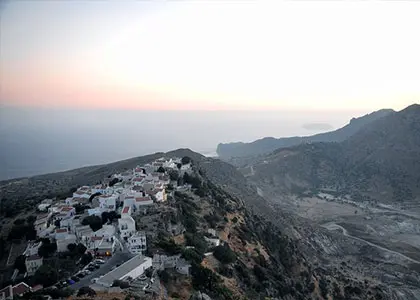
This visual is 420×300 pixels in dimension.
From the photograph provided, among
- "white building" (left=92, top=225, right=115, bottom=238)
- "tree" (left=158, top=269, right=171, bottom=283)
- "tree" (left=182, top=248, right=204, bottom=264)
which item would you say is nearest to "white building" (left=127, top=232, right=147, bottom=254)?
"white building" (left=92, top=225, right=115, bottom=238)

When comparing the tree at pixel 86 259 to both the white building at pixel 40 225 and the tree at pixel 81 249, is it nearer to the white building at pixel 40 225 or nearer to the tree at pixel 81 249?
the tree at pixel 81 249

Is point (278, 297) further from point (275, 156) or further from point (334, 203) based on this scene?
point (275, 156)

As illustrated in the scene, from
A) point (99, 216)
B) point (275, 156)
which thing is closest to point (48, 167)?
point (275, 156)

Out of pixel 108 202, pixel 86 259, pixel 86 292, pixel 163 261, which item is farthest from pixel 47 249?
pixel 86 292

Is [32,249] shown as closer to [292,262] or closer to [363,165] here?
[292,262]

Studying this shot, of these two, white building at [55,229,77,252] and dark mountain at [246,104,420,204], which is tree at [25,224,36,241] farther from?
dark mountain at [246,104,420,204]

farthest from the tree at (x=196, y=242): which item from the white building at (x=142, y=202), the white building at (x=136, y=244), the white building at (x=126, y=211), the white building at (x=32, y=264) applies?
the white building at (x=32, y=264)

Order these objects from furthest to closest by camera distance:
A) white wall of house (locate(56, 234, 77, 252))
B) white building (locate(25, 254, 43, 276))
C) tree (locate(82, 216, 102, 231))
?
tree (locate(82, 216, 102, 231)) < white wall of house (locate(56, 234, 77, 252)) < white building (locate(25, 254, 43, 276))
